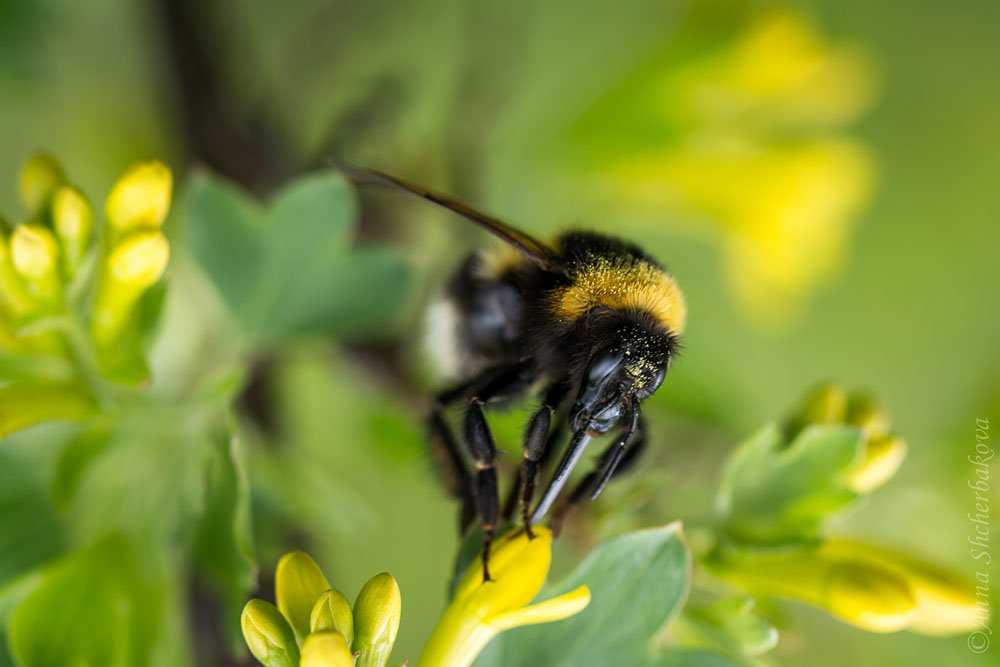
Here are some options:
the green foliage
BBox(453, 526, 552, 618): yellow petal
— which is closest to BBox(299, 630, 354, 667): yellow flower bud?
BBox(453, 526, 552, 618): yellow petal

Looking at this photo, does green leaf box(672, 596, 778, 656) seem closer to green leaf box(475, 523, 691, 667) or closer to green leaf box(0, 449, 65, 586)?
green leaf box(475, 523, 691, 667)

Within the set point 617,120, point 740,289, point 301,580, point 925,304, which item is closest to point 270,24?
point 617,120

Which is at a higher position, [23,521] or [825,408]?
[825,408]

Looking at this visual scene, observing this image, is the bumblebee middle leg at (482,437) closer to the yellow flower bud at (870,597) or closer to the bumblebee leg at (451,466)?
the bumblebee leg at (451,466)

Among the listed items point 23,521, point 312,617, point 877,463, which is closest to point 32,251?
point 23,521

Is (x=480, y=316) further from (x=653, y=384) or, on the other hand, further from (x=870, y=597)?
(x=870, y=597)

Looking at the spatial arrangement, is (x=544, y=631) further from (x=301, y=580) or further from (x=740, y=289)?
(x=740, y=289)

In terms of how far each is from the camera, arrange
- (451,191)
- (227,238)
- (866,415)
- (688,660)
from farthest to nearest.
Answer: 1. (451,191)
2. (227,238)
3. (866,415)
4. (688,660)
